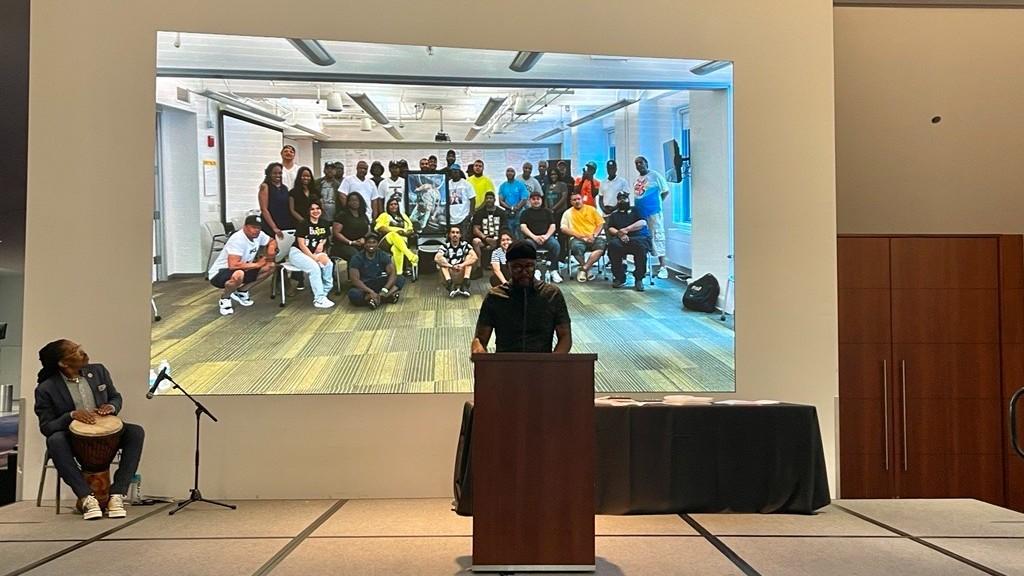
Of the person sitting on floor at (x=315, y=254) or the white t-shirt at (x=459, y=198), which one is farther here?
the white t-shirt at (x=459, y=198)

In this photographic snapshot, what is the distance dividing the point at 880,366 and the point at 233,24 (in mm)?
5660

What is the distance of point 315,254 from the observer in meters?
6.36

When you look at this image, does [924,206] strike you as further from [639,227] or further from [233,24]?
[233,24]

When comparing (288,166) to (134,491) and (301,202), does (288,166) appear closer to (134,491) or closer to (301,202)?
(301,202)

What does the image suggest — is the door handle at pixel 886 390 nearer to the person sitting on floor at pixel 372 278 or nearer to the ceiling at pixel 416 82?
the ceiling at pixel 416 82

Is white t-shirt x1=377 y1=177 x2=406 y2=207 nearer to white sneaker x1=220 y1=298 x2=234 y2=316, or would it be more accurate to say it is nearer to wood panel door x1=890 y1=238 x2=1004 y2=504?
white sneaker x1=220 y1=298 x2=234 y2=316

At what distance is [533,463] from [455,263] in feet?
8.93

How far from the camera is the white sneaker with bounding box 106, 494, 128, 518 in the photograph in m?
5.45

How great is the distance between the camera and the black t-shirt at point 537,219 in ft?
21.5

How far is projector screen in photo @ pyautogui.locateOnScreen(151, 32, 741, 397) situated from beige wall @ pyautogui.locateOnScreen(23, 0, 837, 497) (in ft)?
0.47

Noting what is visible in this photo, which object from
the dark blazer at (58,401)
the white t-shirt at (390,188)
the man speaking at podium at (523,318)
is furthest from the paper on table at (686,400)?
the dark blazer at (58,401)

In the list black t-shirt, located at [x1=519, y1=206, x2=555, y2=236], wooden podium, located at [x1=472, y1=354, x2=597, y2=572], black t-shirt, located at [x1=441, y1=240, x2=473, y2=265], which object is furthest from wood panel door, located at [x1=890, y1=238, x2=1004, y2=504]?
wooden podium, located at [x1=472, y1=354, x2=597, y2=572]

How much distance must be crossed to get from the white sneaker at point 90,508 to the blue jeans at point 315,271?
1903 millimetres

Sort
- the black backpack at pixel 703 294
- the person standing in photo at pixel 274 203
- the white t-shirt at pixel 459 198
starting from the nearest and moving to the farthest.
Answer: the person standing in photo at pixel 274 203, the white t-shirt at pixel 459 198, the black backpack at pixel 703 294
